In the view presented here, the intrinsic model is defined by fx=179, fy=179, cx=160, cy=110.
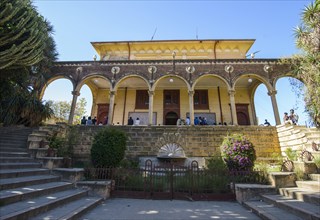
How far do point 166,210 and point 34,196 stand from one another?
331cm

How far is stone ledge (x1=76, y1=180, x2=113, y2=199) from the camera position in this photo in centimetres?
602

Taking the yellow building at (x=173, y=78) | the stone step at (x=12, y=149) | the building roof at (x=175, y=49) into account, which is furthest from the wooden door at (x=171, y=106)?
the stone step at (x=12, y=149)

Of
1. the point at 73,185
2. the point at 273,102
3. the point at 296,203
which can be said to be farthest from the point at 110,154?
the point at 273,102

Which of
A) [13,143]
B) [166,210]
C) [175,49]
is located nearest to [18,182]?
[166,210]

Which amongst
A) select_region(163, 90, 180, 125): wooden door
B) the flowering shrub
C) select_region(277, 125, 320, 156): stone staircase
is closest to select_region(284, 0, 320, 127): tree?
select_region(277, 125, 320, 156): stone staircase

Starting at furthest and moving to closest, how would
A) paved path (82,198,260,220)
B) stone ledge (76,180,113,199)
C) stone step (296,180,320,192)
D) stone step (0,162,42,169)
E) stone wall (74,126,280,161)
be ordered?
stone wall (74,126,280,161), stone ledge (76,180,113,199), stone step (0,162,42,169), stone step (296,180,320,192), paved path (82,198,260,220)

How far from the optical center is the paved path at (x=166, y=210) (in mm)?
4371

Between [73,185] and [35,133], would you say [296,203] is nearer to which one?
[73,185]

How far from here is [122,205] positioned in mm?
5363

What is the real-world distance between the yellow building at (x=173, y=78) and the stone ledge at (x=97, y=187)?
9401 millimetres

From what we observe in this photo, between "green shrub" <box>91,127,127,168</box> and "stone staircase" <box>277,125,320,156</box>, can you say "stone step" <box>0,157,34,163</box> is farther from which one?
"stone staircase" <box>277,125,320,156</box>

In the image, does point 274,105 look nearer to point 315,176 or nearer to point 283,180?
point 315,176

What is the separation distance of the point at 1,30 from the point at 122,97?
1174 centimetres

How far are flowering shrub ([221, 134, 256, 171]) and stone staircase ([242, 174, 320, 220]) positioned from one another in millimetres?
1351
